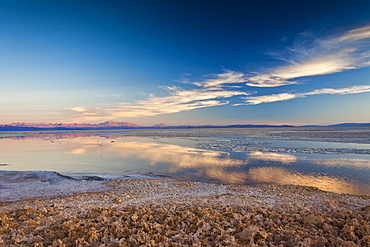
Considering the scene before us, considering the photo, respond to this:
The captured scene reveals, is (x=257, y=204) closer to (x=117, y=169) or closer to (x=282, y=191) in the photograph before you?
(x=282, y=191)

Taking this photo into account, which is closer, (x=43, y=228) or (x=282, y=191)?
(x=43, y=228)

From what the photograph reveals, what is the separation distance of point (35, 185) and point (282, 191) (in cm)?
1140

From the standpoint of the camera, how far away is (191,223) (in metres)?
5.16

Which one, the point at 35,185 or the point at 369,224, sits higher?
the point at 369,224

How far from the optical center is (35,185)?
10336 mm

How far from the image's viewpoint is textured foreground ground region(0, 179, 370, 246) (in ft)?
14.2

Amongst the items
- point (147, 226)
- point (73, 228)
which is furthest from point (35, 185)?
point (147, 226)

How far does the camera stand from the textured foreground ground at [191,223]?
4.32 meters

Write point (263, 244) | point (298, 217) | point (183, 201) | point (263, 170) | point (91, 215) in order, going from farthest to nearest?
point (263, 170), point (183, 201), point (91, 215), point (298, 217), point (263, 244)

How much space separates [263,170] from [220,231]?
392 inches

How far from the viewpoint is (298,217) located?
17.4ft

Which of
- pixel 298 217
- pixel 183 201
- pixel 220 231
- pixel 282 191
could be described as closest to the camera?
pixel 220 231

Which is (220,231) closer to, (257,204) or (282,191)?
(257,204)

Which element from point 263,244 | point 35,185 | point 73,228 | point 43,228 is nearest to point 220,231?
point 263,244
